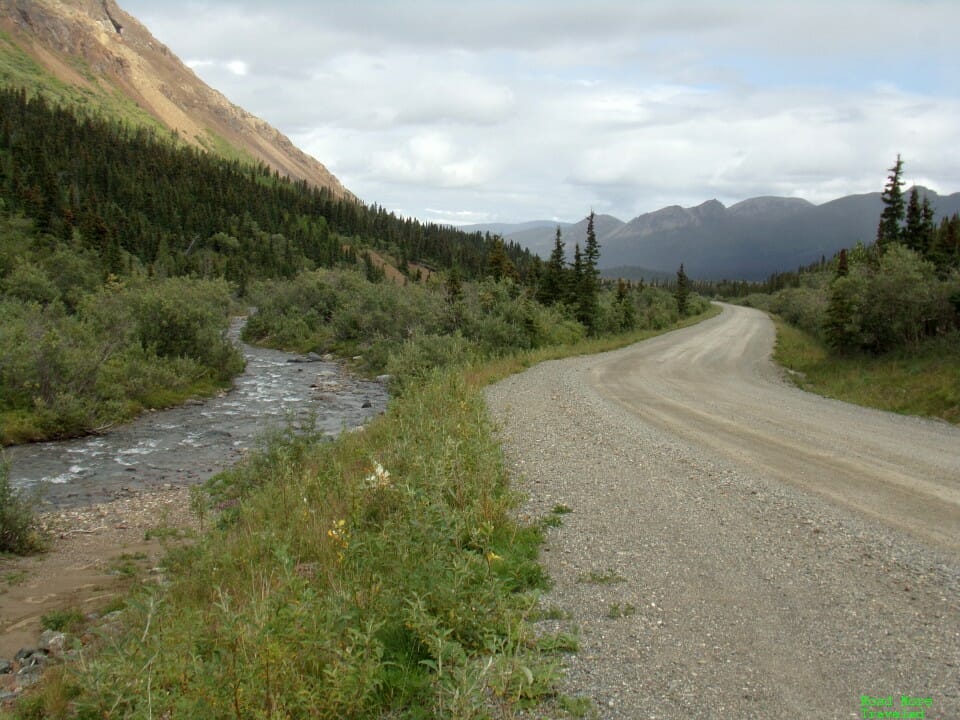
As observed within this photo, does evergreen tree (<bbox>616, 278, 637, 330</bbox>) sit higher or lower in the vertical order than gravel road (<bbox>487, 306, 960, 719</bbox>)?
higher

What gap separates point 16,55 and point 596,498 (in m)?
244

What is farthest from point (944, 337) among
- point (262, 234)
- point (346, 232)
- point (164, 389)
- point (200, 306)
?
point (346, 232)

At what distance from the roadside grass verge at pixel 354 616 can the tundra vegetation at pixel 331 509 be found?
0.07 ft

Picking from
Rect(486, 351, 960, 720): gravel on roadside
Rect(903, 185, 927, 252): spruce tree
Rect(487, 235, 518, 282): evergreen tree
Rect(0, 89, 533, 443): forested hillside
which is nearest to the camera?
Rect(486, 351, 960, 720): gravel on roadside

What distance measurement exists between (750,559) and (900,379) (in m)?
13.5

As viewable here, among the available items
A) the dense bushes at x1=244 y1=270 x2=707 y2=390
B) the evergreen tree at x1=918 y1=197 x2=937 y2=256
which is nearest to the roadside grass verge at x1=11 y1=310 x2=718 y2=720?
the dense bushes at x1=244 y1=270 x2=707 y2=390

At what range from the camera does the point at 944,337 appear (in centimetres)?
1719

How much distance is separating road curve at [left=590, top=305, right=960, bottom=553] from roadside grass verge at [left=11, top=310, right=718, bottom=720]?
13.7 ft

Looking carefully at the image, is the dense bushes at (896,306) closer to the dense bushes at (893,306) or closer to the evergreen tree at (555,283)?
the dense bushes at (893,306)

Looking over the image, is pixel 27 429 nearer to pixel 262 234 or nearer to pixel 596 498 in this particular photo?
pixel 596 498

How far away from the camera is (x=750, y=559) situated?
5750 mm

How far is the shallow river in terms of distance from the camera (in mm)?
13672

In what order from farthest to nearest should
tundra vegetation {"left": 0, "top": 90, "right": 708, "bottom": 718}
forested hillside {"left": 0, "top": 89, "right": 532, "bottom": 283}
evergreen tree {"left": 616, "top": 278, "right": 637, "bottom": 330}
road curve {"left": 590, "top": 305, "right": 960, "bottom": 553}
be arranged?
forested hillside {"left": 0, "top": 89, "right": 532, "bottom": 283}, evergreen tree {"left": 616, "top": 278, "right": 637, "bottom": 330}, road curve {"left": 590, "top": 305, "right": 960, "bottom": 553}, tundra vegetation {"left": 0, "top": 90, "right": 708, "bottom": 718}

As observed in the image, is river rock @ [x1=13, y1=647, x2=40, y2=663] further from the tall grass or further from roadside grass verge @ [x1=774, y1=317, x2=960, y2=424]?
roadside grass verge @ [x1=774, y1=317, x2=960, y2=424]
